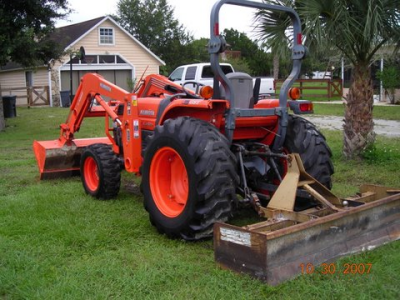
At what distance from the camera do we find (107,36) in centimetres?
2920

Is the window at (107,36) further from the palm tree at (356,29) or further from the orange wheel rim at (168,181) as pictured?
the orange wheel rim at (168,181)

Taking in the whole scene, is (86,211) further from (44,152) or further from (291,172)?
(291,172)

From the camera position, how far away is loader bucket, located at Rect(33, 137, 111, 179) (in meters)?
7.45

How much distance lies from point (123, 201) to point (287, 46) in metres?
3.90

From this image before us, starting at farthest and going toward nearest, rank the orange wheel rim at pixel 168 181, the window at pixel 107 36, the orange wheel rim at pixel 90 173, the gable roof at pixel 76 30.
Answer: the window at pixel 107 36
the gable roof at pixel 76 30
the orange wheel rim at pixel 90 173
the orange wheel rim at pixel 168 181

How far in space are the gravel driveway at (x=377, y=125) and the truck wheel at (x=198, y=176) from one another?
29.1 ft

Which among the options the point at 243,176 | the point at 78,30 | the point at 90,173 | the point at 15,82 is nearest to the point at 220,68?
the point at 243,176

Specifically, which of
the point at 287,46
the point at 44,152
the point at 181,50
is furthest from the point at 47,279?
the point at 181,50

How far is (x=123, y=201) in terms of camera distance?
6270mm

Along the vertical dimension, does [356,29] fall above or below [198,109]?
above

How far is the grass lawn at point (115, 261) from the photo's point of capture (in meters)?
3.50

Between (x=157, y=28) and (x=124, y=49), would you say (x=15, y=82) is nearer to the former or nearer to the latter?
(x=124, y=49)

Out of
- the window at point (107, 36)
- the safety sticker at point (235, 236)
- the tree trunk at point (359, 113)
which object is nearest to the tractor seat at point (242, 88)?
the safety sticker at point (235, 236)

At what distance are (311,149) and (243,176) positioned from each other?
914mm
